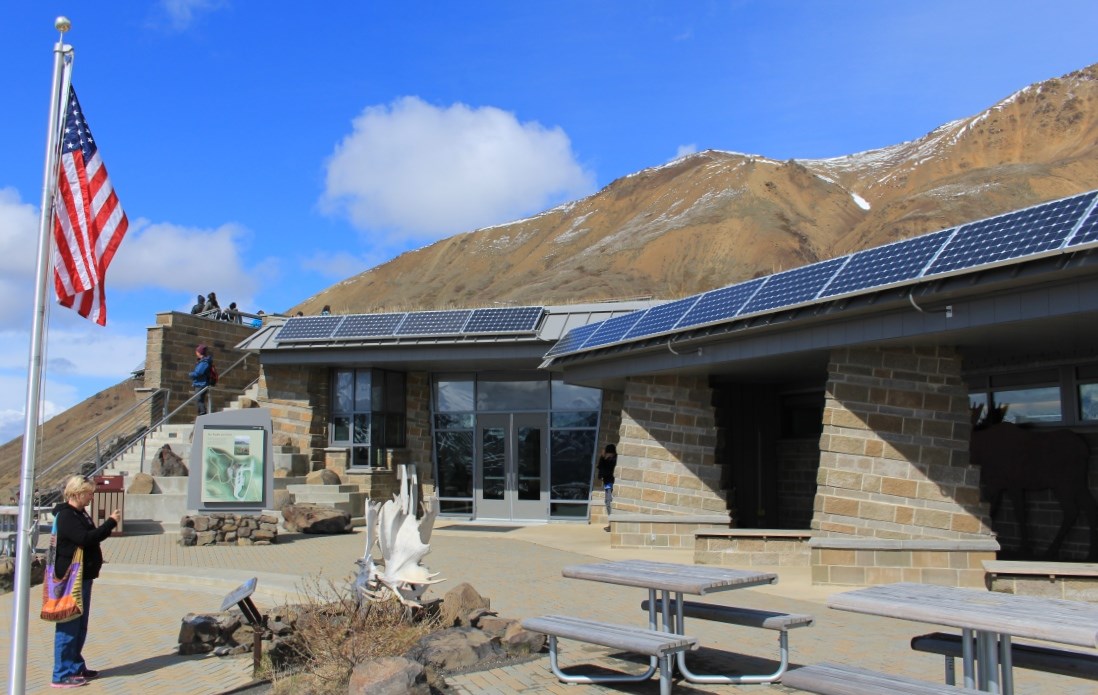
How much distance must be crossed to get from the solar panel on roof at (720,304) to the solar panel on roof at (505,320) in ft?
21.8

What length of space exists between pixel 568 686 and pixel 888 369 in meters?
6.83

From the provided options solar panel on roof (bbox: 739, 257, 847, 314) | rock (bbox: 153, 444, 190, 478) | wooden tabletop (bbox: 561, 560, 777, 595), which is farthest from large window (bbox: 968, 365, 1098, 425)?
rock (bbox: 153, 444, 190, 478)

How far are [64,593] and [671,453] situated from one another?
10.8 m

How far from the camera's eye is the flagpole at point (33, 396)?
238 inches

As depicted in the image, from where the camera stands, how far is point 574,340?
18156mm

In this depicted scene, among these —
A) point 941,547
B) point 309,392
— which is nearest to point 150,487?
point 309,392

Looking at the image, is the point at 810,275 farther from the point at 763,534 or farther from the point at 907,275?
the point at 763,534

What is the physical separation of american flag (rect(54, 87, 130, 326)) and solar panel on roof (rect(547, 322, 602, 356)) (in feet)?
35.6

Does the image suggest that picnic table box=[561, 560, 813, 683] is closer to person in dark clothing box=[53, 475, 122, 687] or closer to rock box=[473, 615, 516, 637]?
Result: rock box=[473, 615, 516, 637]

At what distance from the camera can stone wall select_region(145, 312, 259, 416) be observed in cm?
2530

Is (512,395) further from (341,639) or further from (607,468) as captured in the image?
(341,639)

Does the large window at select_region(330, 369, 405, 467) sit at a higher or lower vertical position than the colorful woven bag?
higher

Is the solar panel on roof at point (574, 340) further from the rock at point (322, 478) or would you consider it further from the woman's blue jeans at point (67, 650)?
the woman's blue jeans at point (67, 650)

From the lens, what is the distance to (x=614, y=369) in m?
16.8
